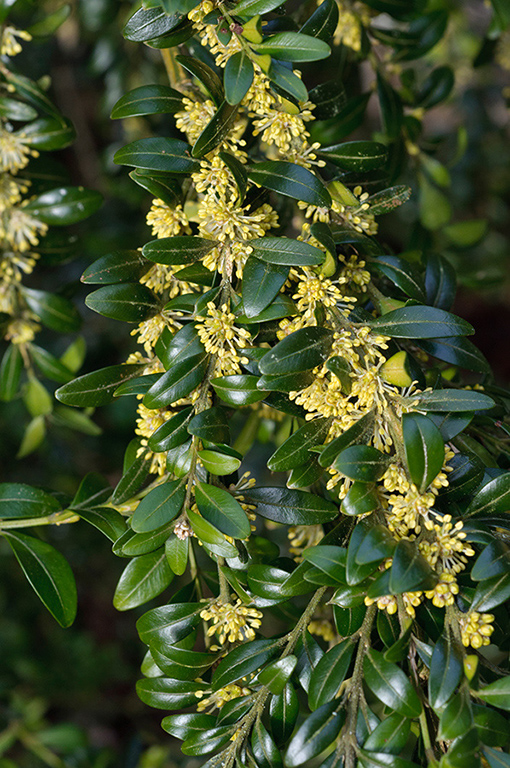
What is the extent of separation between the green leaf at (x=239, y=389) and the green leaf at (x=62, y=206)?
515 mm

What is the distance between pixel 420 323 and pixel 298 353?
0.15m

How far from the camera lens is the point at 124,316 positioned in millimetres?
803

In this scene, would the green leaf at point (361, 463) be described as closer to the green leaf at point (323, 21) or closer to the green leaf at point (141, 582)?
the green leaf at point (141, 582)

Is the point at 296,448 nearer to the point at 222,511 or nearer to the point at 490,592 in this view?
the point at 222,511

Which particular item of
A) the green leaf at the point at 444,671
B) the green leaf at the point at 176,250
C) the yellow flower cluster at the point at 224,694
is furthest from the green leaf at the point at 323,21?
the yellow flower cluster at the point at 224,694

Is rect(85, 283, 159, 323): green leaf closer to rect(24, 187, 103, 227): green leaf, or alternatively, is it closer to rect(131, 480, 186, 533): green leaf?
rect(131, 480, 186, 533): green leaf

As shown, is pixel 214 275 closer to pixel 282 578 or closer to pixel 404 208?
pixel 282 578

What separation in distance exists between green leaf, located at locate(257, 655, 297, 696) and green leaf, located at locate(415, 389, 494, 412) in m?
0.34

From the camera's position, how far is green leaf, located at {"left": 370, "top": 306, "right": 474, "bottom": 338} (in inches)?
28.5

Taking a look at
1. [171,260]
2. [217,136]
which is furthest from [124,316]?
[217,136]

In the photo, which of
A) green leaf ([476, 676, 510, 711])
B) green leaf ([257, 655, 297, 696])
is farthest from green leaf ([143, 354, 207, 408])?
green leaf ([476, 676, 510, 711])

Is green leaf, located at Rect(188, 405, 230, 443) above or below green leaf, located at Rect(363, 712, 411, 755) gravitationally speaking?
above

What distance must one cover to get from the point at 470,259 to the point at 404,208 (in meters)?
0.43

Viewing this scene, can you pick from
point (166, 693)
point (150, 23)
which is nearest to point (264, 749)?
point (166, 693)
